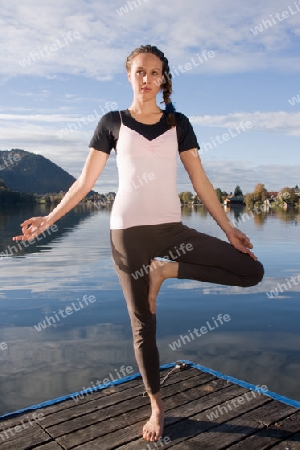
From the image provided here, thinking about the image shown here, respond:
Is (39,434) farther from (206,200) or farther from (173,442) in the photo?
(206,200)

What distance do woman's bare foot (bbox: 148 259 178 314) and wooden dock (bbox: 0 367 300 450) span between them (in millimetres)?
1252

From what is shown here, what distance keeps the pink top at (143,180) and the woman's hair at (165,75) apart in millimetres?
234

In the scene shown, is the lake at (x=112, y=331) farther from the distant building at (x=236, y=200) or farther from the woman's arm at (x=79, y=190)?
the distant building at (x=236, y=200)

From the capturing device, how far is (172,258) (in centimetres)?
346

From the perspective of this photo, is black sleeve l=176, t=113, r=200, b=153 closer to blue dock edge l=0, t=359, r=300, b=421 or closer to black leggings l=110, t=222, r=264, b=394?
black leggings l=110, t=222, r=264, b=394

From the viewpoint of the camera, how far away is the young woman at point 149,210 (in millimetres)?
3379

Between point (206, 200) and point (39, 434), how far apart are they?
240 cm

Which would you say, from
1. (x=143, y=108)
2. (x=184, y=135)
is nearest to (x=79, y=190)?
(x=143, y=108)

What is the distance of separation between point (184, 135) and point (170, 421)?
2.46m

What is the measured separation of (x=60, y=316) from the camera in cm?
1110

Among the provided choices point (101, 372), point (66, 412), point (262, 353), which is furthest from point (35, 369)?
point (262, 353)

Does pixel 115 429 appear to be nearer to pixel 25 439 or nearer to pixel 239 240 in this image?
pixel 25 439

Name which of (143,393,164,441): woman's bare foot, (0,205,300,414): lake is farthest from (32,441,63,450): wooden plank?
(0,205,300,414): lake

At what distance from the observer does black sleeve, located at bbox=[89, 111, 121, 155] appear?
139 inches
